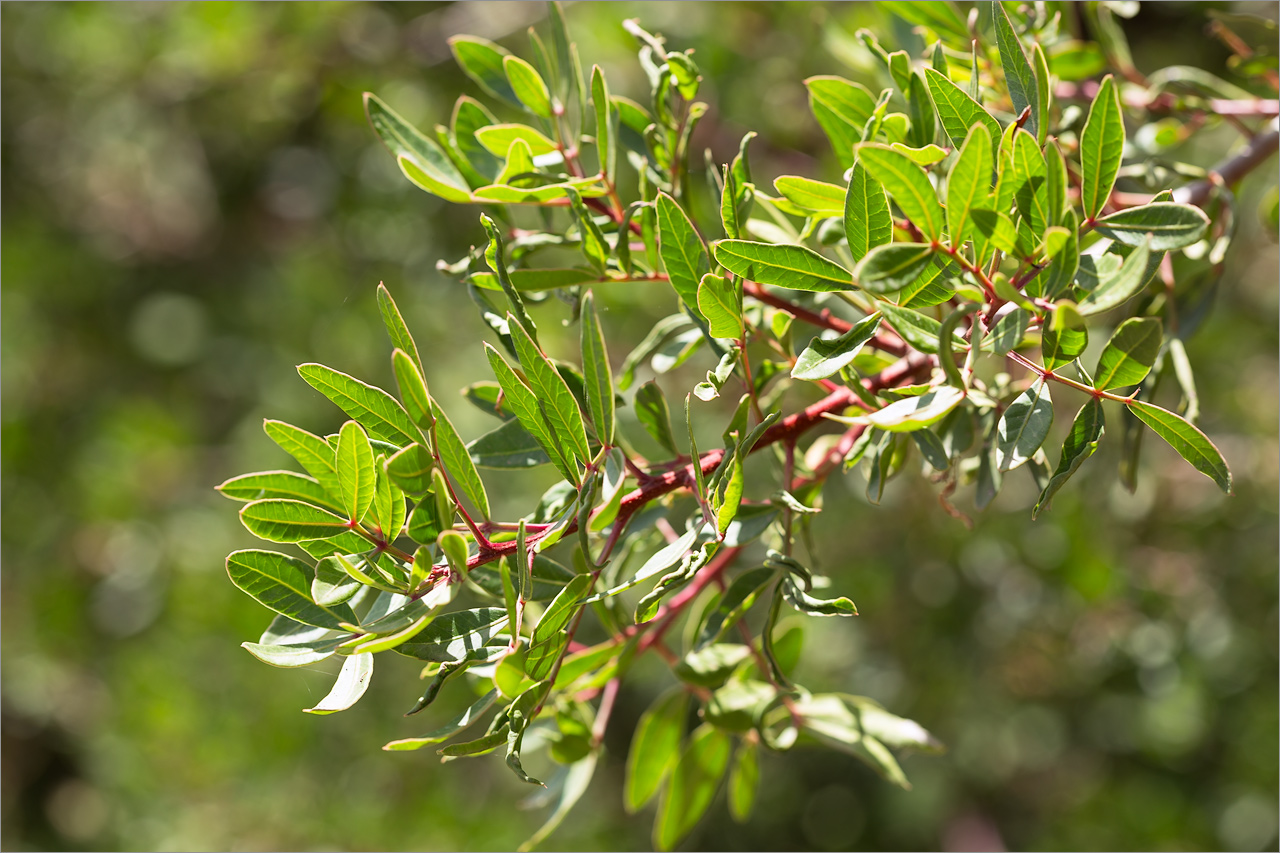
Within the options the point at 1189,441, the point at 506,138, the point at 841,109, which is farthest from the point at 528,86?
the point at 1189,441

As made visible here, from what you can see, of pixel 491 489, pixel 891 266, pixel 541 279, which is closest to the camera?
pixel 891 266

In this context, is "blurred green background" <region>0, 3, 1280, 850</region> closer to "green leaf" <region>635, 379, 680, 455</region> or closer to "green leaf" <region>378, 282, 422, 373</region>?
"green leaf" <region>635, 379, 680, 455</region>

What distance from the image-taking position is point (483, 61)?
1.99 ft

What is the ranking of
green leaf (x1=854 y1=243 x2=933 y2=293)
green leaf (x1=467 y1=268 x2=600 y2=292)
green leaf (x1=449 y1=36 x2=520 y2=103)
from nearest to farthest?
green leaf (x1=854 y1=243 x2=933 y2=293), green leaf (x1=467 y1=268 x2=600 y2=292), green leaf (x1=449 y1=36 x2=520 y2=103)

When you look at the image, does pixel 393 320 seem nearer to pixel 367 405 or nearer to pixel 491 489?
pixel 367 405

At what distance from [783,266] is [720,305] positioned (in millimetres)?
31

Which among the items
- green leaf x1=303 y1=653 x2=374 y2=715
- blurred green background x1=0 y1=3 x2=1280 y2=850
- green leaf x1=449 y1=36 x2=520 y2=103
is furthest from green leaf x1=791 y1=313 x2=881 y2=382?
blurred green background x1=0 y1=3 x2=1280 y2=850

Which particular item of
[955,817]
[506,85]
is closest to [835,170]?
[506,85]

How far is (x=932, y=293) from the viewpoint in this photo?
38 centimetres

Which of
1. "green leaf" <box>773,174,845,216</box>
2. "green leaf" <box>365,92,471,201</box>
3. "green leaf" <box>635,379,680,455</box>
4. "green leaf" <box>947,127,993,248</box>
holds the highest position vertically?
"green leaf" <box>365,92,471,201</box>

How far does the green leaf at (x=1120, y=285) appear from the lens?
338 millimetres

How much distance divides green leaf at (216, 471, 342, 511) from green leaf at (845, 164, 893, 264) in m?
0.25

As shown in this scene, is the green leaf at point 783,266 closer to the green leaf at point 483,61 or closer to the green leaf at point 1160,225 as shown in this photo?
the green leaf at point 1160,225

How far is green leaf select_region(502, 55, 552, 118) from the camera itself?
54cm
